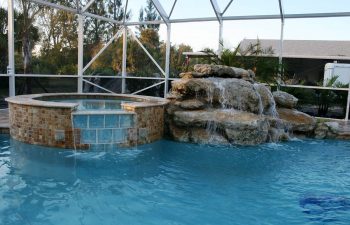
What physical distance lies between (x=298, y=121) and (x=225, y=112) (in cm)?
262

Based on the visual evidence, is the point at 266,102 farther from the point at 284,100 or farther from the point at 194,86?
the point at 194,86

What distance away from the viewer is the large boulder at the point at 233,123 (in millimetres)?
8594

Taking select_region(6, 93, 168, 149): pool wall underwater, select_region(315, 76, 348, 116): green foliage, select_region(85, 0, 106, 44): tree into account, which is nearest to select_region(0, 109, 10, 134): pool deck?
select_region(6, 93, 168, 149): pool wall underwater

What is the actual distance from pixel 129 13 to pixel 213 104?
8.16m

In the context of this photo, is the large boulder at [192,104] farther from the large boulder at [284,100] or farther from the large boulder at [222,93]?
the large boulder at [284,100]

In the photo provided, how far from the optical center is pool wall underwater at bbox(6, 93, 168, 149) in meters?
7.55

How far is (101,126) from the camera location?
7703mm

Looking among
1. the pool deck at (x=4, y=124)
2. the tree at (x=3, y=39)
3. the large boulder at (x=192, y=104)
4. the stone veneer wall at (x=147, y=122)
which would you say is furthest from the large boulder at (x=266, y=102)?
the tree at (x=3, y=39)

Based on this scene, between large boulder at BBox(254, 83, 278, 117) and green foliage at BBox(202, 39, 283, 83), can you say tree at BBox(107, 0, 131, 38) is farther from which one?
large boulder at BBox(254, 83, 278, 117)

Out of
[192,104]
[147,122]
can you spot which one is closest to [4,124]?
[147,122]

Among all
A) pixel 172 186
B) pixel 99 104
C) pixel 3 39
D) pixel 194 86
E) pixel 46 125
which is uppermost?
pixel 3 39

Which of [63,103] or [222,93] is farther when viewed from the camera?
[222,93]

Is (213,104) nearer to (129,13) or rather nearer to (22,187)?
(22,187)

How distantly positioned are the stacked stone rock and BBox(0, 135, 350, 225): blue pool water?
28.2 inches
